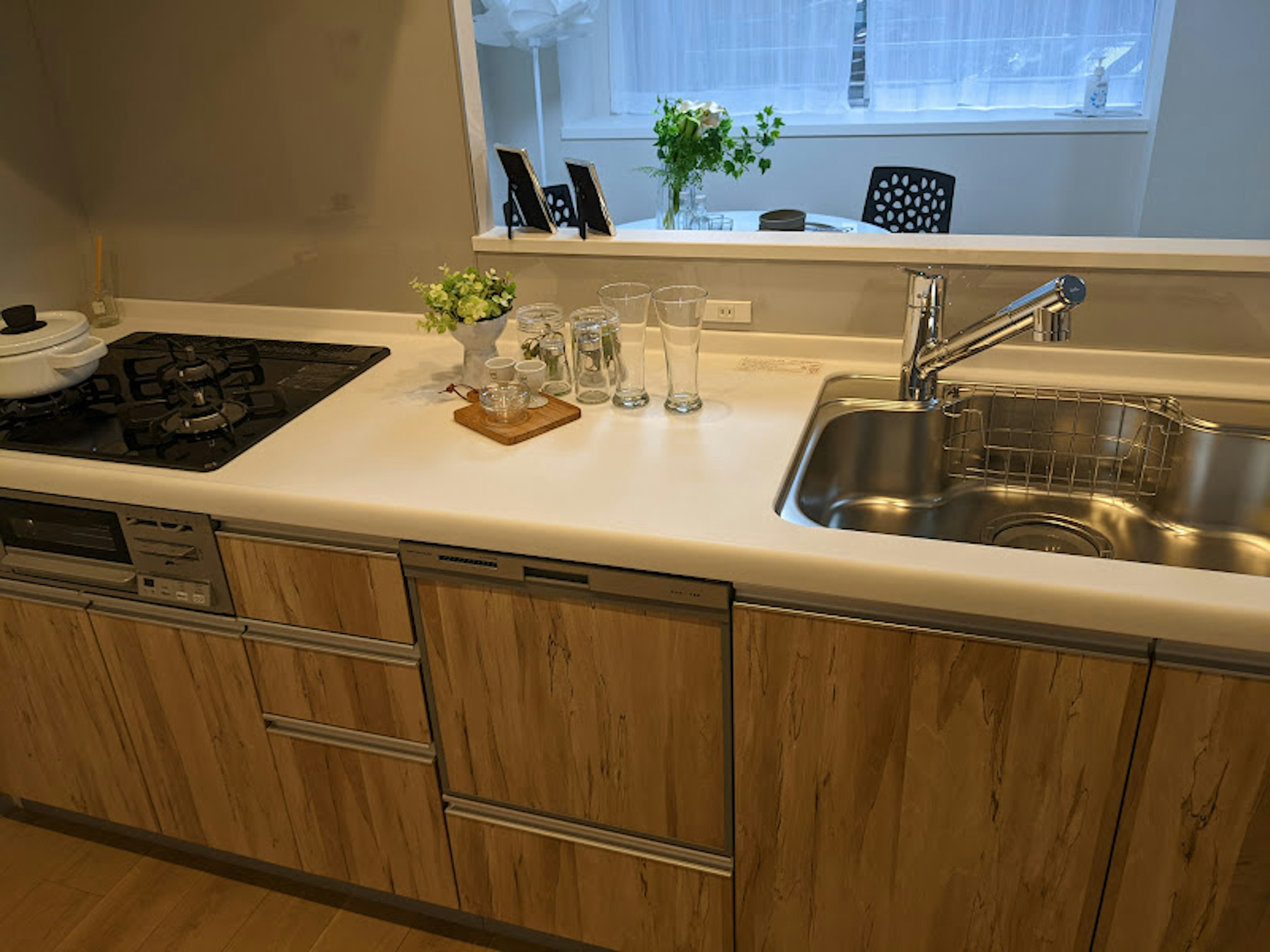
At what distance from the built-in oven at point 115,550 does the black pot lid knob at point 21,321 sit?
1.00ft

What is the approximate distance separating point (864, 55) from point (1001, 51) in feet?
2.00

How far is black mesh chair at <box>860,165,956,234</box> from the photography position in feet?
12.5

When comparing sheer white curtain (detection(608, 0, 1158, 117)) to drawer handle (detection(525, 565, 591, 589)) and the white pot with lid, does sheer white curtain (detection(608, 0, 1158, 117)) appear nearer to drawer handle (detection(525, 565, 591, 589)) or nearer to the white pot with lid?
the white pot with lid

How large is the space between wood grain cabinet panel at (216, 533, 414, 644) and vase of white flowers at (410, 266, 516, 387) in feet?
1.44

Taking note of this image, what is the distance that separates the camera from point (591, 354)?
5.38ft

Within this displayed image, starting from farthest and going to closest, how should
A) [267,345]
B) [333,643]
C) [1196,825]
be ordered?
[267,345], [333,643], [1196,825]

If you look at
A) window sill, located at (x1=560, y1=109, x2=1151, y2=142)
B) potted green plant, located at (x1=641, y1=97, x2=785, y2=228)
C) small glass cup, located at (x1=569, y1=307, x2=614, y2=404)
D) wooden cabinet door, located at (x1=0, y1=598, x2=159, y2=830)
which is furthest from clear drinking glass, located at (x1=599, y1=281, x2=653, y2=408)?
window sill, located at (x1=560, y1=109, x2=1151, y2=142)

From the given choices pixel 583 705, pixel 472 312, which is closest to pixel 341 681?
pixel 583 705

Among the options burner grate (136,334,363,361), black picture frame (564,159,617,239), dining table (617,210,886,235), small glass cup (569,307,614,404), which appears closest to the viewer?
small glass cup (569,307,614,404)

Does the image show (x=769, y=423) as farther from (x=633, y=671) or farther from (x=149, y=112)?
(x=149, y=112)

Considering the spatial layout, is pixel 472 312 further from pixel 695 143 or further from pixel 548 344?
pixel 695 143

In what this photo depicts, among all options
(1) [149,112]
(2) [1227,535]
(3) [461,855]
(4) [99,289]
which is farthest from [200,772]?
(2) [1227,535]

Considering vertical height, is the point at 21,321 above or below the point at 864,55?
below

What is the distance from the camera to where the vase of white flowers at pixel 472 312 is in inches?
64.5
